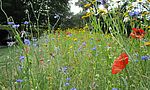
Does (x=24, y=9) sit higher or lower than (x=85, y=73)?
lower

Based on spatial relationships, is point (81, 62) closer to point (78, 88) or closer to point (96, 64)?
point (96, 64)

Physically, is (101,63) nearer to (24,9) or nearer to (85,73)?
(85,73)

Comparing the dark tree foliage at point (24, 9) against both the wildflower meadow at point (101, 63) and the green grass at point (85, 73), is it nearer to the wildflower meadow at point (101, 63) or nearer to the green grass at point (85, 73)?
the green grass at point (85, 73)

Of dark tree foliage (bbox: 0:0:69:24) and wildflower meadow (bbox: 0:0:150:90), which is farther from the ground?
wildflower meadow (bbox: 0:0:150:90)

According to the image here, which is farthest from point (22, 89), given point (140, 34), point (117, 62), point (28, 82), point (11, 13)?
point (11, 13)

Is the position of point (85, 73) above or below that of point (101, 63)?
below

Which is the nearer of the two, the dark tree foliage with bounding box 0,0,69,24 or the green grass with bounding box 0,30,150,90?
the green grass with bounding box 0,30,150,90

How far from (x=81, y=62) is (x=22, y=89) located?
1.13 meters

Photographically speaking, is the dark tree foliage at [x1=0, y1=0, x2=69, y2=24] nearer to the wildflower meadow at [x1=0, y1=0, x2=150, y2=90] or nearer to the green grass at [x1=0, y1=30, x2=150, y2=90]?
the green grass at [x1=0, y1=30, x2=150, y2=90]

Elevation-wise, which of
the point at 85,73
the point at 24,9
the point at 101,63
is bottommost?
the point at 24,9

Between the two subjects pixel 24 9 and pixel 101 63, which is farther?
pixel 24 9

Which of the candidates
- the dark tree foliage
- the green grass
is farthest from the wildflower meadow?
the dark tree foliage

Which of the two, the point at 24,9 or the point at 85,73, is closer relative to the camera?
the point at 85,73

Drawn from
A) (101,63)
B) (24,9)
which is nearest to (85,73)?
(101,63)
